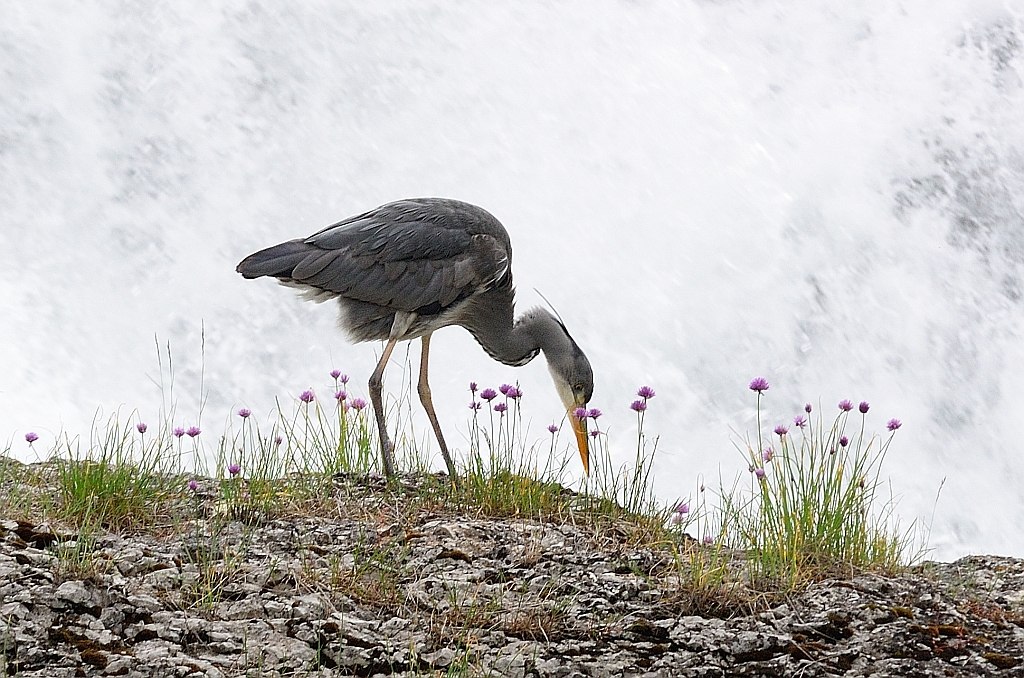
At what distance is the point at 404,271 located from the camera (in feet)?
19.1

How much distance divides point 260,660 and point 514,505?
1777mm

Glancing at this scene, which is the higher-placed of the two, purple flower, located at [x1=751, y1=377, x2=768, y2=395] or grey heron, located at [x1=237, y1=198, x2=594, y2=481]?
grey heron, located at [x1=237, y1=198, x2=594, y2=481]

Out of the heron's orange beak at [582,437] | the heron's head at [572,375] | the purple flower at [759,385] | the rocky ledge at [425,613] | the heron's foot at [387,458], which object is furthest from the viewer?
the heron's head at [572,375]

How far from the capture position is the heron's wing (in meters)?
5.73

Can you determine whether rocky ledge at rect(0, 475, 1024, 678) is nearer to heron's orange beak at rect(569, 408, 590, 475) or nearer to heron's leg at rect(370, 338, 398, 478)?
heron's leg at rect(370, 338, 398, 478)

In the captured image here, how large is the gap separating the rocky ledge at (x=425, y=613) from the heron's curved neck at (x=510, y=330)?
1.97 metres

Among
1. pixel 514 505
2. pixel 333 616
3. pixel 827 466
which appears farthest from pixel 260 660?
pixel 827 466

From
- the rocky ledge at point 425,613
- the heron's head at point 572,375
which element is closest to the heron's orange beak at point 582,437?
the heron's head at point 572,375

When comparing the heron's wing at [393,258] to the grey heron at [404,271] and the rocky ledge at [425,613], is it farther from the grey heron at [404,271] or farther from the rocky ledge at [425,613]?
the rocky ledge at [425,613]

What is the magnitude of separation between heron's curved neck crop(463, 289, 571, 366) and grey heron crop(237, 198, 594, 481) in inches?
2.3

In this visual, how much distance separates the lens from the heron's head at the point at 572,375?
6.37m

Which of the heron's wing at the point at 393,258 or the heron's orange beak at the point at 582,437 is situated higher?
the heron's wing at the point at 393,258

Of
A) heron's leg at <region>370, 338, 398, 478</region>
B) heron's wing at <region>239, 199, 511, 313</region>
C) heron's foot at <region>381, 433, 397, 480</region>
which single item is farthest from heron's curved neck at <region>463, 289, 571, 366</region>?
heron's foot at <region>381, 433, 397, 480</region>

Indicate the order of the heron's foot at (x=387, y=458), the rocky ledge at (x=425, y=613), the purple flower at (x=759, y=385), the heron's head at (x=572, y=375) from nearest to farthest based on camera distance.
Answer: the rocky ledge at (x=425, y=613) → the purple flower at (x=759, y=385) → the heron's foot at (x=387, y=458) → the heron's head at (x=572, y=375)
